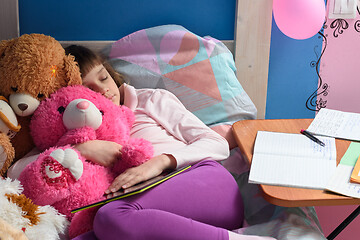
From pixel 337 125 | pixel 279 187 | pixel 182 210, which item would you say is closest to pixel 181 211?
pixel 182 210

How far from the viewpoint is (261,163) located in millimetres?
1171

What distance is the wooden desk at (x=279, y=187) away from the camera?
996 mm

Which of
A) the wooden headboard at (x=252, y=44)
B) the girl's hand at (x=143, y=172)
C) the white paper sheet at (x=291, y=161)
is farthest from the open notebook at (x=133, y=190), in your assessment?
the wooden headboard at (x=252, y=44)

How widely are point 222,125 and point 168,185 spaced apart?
46 centimetres

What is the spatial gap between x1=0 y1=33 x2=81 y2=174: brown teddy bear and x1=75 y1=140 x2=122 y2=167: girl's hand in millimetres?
198

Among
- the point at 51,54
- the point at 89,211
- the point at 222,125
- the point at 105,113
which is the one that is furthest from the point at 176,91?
the point at 89,211

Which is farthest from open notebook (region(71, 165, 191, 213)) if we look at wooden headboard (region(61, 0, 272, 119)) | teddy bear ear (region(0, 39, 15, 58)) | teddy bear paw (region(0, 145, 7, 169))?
wooden headboard (region(61, 0, 272, 119))

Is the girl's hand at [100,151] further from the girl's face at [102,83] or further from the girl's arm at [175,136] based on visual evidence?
the girl's face at [102,83]

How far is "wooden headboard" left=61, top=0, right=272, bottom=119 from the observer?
1.73 metres

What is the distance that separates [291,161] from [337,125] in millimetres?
366

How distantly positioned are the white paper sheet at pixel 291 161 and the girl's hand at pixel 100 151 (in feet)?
1.31

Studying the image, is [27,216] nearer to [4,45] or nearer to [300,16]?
[4,45]

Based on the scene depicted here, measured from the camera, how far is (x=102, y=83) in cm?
139

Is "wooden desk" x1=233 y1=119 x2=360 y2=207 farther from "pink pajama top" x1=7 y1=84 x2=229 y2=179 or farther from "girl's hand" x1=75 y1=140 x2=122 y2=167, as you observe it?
"girl's hand" x1=75 y1=140 x2=122 y2=167
